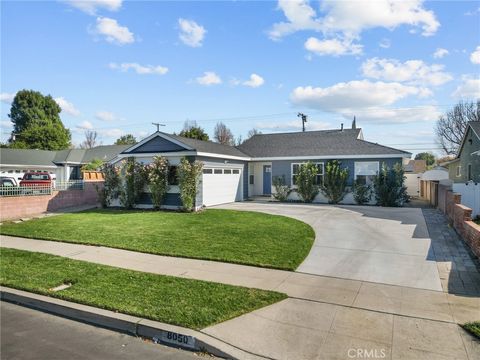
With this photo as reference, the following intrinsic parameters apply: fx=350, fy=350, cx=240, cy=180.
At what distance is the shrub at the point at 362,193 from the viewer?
19312 millimetres

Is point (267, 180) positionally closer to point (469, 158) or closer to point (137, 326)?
point (469, 158)

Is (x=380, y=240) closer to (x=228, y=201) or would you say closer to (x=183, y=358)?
(x=183, y=358)

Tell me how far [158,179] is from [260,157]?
7764 mm

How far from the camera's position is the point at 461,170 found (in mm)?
24688

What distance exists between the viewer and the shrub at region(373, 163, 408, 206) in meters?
18.3

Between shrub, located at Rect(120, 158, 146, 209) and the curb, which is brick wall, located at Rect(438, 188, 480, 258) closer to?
the curb

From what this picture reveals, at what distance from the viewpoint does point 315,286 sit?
654 cm

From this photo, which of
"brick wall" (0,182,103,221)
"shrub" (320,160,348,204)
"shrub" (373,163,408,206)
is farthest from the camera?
"shrub" (320,160,348,204)

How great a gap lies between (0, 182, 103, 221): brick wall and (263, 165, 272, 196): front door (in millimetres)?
10471

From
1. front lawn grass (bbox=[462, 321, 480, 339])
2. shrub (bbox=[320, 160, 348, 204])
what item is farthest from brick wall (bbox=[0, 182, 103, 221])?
front lawn grass (bbox=[462, 321, 480, 339])

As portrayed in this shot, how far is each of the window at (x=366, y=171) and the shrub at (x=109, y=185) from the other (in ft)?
43.5

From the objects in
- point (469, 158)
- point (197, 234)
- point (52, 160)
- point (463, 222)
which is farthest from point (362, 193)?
point (52, 160)

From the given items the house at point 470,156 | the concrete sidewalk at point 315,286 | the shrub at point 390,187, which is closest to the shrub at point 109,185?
the concrete sidewalk at point 315,286

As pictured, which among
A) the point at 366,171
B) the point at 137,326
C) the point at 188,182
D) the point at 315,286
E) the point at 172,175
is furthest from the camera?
the point at 366,171
